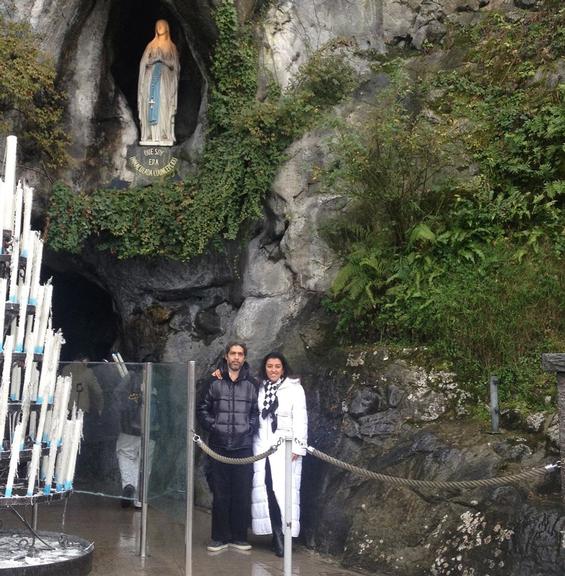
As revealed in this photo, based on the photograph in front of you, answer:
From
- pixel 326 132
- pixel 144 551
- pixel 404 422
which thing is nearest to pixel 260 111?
pixel 326 132

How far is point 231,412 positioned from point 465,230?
3364 millimetres

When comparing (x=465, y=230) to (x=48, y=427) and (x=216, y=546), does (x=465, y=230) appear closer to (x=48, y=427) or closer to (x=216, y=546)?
(x=216, y=546)

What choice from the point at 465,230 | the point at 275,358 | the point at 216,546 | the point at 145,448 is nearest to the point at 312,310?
the point at 465,230

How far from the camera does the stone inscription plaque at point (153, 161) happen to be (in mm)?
12664

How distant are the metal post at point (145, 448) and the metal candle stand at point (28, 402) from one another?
839 millimetres

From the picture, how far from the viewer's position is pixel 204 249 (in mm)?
12156

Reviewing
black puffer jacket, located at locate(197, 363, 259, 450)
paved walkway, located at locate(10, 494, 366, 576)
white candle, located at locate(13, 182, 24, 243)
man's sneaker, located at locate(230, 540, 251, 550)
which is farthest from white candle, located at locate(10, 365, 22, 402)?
man's sneaker, located at locate(230, 540, 251, 550)

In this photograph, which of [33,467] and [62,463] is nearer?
[33,467]

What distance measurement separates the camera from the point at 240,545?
26.3ft

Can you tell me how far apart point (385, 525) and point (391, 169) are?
157 inches

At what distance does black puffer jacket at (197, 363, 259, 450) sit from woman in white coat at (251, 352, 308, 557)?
0.39ft

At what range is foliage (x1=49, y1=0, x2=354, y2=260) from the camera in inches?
458

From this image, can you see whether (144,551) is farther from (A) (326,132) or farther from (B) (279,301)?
(A) (326,132)

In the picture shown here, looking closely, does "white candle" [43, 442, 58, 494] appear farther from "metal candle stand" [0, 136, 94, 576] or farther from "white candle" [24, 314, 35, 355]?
"white candle" [24, 314, 35, 355]
